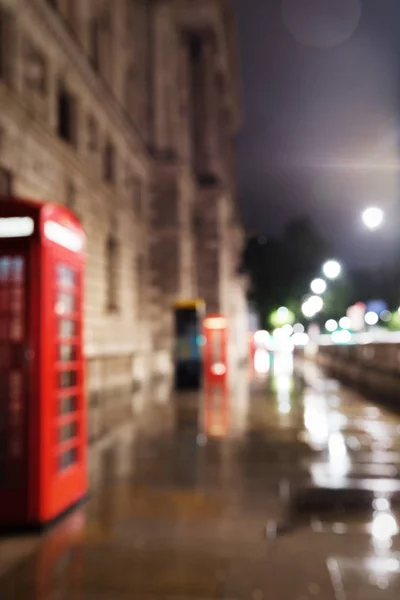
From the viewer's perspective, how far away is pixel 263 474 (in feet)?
25.1

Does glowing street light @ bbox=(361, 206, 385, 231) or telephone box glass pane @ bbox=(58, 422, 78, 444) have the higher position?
glowing street light @ bbox=(361, 206, 385, 231)

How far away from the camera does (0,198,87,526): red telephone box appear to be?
5566 mm

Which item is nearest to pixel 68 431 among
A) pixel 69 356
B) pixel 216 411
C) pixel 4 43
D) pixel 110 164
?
pixel 69 356

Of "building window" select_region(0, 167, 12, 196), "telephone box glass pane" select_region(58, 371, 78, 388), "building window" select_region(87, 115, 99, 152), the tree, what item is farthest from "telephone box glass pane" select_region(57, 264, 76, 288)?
the tree

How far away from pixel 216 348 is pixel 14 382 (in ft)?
53.4

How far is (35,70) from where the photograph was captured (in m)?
15.4

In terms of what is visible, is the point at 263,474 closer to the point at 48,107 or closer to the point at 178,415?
the point at 178,415

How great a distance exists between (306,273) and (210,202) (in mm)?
19057

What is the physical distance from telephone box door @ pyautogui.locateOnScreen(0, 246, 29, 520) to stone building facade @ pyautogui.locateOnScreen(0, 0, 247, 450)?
5035mm

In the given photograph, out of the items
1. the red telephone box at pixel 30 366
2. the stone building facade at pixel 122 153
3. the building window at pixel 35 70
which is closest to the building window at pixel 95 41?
the stone building facade at pixel 122 153

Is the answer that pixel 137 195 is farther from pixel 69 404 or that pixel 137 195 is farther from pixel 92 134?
pixel 69 404

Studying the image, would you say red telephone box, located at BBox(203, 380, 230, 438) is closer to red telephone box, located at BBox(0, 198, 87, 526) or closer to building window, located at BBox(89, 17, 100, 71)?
red telephone box, located at BBox(0, 198, 87, 526)

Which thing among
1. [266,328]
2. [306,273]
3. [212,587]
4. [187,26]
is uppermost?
[187,26]

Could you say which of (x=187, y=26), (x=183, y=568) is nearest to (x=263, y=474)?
(x=183, y=568)
